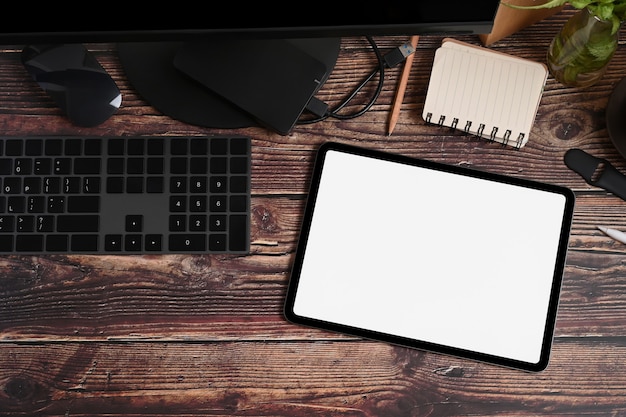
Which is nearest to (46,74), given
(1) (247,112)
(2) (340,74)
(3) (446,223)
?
(1) (247,112)

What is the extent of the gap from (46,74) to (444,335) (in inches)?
20.7

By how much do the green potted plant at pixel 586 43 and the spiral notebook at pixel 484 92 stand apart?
0.02 m

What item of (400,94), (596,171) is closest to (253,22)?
(400,94)

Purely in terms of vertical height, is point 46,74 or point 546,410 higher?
point 46,74

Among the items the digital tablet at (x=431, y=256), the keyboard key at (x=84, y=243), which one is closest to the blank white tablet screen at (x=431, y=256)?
the digital tablet at (x=431, y=256)

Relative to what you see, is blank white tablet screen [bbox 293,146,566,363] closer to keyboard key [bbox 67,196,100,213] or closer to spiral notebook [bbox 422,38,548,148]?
spiral notebook [bbox 422,38,548,148]

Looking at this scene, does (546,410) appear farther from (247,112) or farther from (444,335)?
(247,112)

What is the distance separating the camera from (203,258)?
672 millimetres

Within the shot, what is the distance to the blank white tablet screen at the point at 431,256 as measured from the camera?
65cm

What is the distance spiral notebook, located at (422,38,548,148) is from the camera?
0.67 metres

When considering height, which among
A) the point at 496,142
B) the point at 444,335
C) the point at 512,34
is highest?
the point at 512,34

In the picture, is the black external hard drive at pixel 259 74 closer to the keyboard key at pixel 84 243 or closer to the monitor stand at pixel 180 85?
the monitor stand at pixel 180 85

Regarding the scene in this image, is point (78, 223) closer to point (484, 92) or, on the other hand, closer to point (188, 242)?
point (188, 242)

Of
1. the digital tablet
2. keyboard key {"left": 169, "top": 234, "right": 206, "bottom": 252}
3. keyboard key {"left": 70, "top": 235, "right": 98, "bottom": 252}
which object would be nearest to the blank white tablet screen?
the digital tablet
